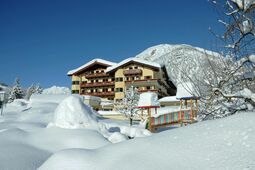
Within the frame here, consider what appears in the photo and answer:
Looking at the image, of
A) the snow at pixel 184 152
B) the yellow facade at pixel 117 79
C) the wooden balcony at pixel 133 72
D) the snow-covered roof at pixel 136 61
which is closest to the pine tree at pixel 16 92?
the yellow facade at pixel 117 79

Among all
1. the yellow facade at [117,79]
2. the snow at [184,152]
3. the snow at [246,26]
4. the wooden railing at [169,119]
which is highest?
the yellow facade at [117,79]

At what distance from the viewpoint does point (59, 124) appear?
10938 millimetres

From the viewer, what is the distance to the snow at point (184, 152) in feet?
11.0

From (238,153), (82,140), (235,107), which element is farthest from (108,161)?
(82,140)

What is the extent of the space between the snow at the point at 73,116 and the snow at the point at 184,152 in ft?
22.9

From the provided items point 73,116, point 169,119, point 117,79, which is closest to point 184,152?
point 73,116

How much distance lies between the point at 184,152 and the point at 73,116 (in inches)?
315

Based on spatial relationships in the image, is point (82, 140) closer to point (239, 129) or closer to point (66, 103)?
point (66, 103)

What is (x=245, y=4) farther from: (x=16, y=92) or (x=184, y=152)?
(x=16, y=92)

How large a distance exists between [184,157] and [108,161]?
100cm

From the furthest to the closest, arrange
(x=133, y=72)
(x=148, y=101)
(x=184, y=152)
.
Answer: (x=133, y=72), (x=148, y=101), (x=184, y=152)

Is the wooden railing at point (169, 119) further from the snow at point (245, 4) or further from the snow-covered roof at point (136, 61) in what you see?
the snow-covered roof at point (136, 61)

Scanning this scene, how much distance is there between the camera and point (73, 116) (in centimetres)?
1109

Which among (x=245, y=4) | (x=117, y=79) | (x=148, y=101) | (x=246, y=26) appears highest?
(x=117, y=79)
